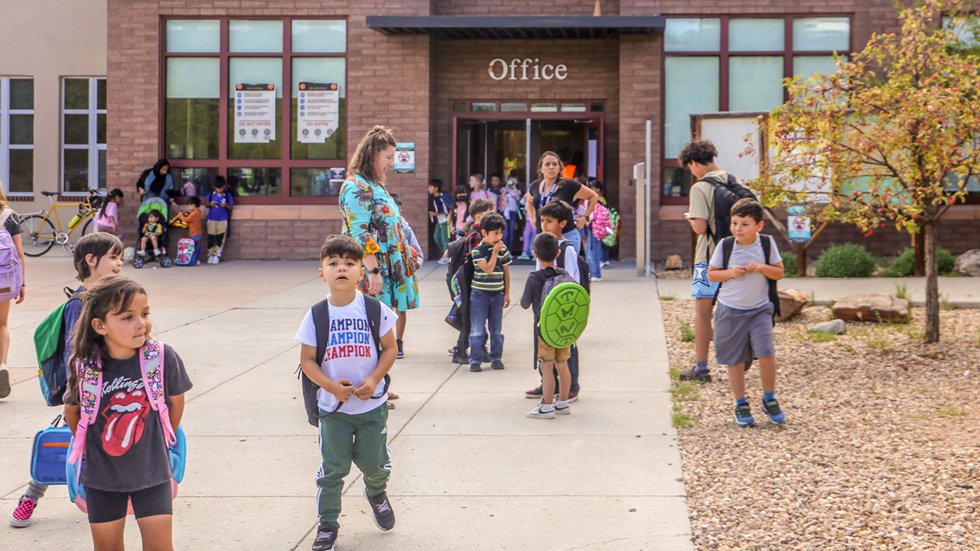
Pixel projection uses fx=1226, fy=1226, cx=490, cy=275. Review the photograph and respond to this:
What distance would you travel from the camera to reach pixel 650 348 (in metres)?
10.6

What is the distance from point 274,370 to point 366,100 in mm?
10505

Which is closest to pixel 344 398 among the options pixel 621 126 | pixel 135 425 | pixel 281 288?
pixel 135 425

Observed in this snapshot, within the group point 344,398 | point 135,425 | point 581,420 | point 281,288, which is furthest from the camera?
point 281,288

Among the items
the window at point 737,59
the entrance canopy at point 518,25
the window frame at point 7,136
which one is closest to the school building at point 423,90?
the window at point 737,59

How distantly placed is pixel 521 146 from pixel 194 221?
545cm

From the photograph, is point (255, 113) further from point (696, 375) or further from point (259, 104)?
point (696, 375)

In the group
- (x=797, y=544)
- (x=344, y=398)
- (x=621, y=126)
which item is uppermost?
(x=621, y=126)

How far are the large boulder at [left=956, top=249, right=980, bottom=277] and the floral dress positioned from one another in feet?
32.0

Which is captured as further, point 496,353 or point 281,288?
point 281,288

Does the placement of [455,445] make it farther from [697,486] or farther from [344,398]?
[344,398]

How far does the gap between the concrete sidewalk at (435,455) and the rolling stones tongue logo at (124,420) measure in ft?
3.78

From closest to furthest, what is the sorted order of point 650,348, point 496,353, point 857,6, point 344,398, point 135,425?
point 135,425, point 344,398, point 496,353, point 650,348, point 857,6

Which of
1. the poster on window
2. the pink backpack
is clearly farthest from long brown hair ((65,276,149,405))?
the poster on window

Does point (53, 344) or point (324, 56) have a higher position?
point (324, 56)
